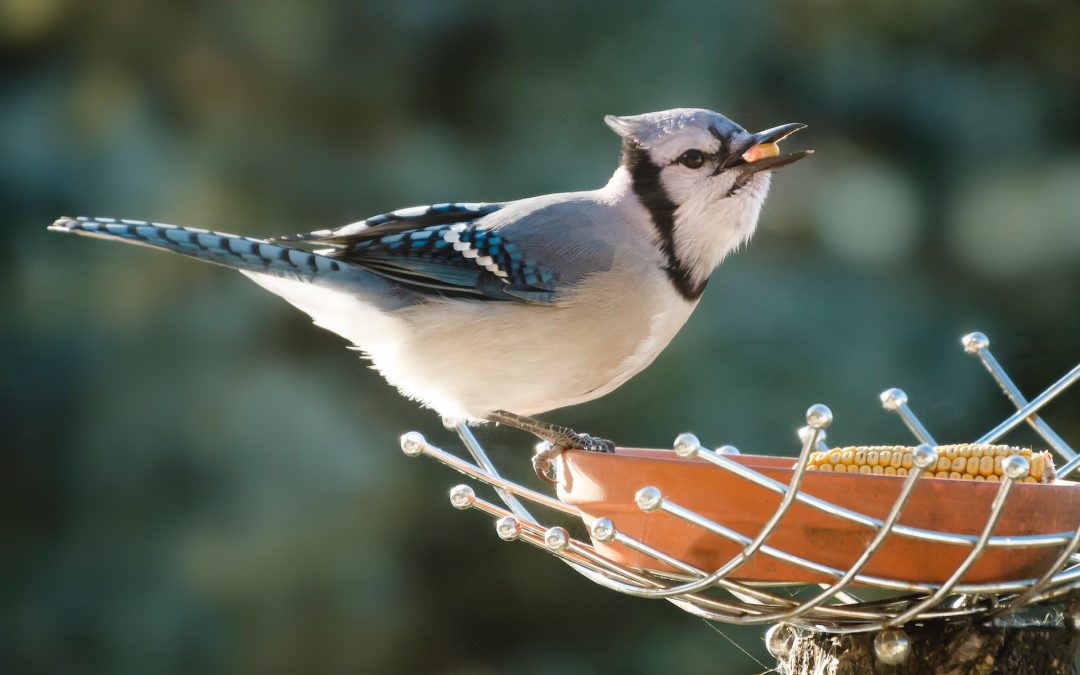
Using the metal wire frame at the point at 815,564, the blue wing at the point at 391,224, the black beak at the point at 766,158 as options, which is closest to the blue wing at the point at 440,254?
the blue wing at the point at 391,224

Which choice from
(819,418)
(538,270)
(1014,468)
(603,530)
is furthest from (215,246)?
(1014,468)

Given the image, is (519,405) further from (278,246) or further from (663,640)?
(663,640)

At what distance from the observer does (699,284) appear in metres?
1.54

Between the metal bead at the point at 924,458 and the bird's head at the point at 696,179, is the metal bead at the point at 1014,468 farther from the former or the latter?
the bird's head at the point at 696,179

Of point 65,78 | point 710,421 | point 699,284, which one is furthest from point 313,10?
point 699,284

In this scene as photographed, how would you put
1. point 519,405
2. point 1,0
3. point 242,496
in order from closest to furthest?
point 519,405, point 242,496, point 1,0

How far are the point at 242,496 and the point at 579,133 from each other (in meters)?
1.03

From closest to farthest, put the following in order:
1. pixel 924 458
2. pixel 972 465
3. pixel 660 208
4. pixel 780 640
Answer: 1. pixel 924 458
2. pixel 972 465
3. pixel 780 640
4. pixel 660 208

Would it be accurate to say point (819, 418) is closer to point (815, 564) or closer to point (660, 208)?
point (815, 564)

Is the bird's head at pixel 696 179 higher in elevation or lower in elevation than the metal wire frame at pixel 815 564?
higher

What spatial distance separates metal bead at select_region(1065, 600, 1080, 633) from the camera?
1.04 m

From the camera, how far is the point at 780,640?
1243mm

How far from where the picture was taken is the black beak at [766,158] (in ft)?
4.42

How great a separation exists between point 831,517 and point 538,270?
66 cm
